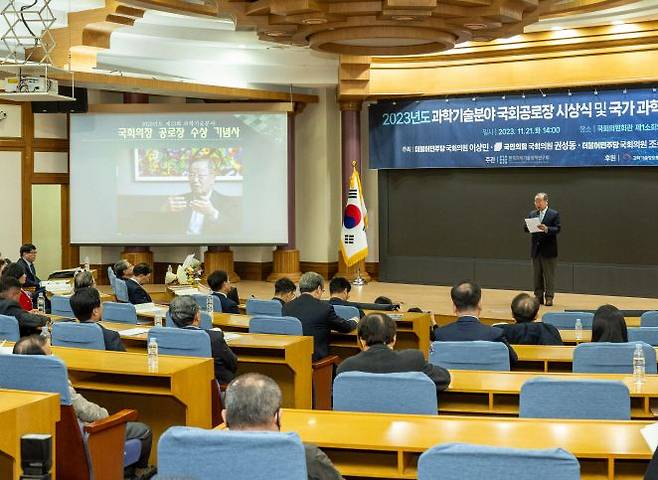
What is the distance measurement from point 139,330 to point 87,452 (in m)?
2.28

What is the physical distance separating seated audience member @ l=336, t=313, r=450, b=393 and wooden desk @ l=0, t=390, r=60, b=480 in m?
1.30

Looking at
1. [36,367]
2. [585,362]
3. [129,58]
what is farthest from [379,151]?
[36,367]

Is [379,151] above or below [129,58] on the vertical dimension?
below

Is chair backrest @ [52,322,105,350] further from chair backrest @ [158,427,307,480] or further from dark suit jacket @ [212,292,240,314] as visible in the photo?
chair backrest @ [158,427,307,480]

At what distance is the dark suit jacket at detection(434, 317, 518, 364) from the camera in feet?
17.9

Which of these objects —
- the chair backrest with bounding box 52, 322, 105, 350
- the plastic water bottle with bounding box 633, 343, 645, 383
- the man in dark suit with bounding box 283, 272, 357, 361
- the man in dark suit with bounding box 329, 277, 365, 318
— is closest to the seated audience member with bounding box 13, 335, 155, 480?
the chair backrest with bounding box 52, 322, 105, 350

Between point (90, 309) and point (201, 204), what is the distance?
8.39 metres

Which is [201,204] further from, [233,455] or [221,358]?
[233,455]

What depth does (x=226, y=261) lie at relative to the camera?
47.8 ft

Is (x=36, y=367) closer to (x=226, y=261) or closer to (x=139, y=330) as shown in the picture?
(x=139, y=330)

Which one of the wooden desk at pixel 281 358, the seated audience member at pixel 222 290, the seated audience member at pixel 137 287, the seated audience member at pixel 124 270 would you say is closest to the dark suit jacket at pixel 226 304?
the seated audience member at pixel 222 290

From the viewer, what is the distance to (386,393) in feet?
12.4

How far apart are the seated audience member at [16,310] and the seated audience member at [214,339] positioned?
1.25 meters

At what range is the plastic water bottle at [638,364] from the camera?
442 cm
